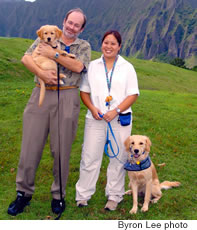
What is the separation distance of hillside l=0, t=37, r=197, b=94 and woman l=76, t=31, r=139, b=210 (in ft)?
59.4

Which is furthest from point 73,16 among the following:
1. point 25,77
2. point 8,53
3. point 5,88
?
point 8,53

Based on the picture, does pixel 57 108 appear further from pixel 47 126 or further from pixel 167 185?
pixel 167 185

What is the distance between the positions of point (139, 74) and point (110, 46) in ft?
129

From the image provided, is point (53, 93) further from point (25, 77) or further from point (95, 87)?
point (25, 77)

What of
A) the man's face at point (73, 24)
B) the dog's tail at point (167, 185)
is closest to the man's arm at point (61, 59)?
the man's face at point (73, 24)

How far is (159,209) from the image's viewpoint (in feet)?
19.1

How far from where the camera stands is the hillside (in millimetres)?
26172

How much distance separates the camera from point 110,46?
5.09 m

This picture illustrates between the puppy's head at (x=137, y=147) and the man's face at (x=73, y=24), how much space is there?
2258mm

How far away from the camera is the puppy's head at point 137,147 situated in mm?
5266

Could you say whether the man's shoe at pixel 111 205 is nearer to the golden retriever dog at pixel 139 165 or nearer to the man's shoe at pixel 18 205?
the golden retriever dog at pixel 139 165

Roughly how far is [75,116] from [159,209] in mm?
2723

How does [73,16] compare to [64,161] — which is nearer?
[73,16]

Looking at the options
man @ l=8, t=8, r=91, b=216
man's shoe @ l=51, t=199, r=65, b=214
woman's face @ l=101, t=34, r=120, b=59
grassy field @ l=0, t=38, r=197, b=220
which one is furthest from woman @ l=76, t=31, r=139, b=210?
grassy field @ l=0, t=38, r=197, b=220
